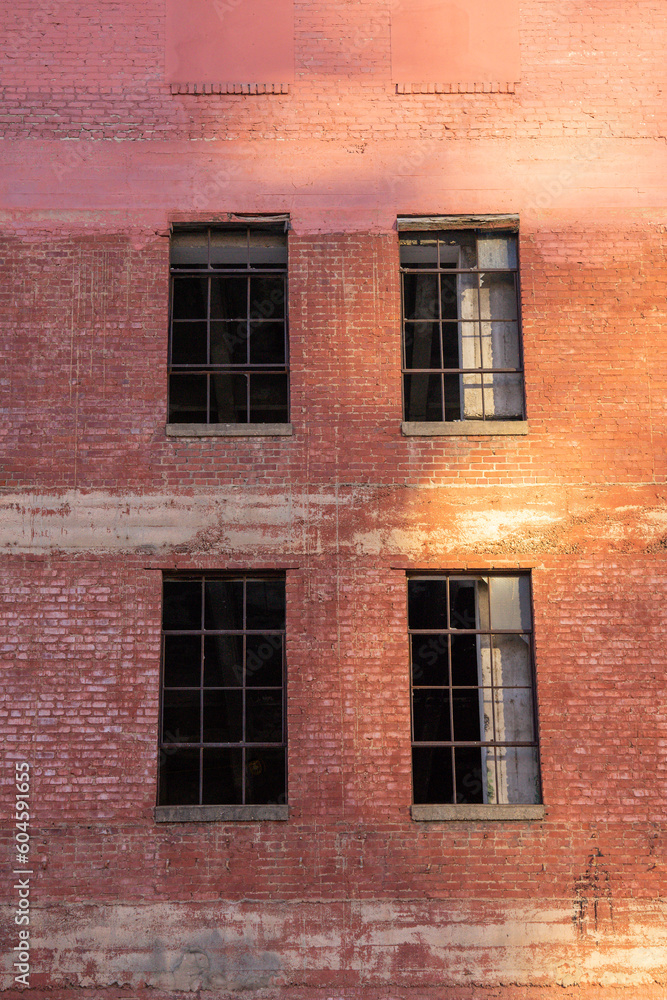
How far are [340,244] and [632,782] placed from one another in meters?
6.39

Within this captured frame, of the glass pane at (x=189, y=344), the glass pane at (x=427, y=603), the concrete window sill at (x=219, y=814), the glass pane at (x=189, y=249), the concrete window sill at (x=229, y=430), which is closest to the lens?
the concrete window sill at (x=219, y=814)

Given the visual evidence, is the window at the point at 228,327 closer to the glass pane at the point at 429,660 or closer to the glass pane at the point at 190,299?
the glass pane at the point at 190,299

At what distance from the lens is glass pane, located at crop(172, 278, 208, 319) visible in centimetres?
995

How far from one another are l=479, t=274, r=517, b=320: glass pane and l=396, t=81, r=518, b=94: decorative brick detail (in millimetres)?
2056

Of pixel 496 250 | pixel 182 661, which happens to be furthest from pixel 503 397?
pixel 182 661

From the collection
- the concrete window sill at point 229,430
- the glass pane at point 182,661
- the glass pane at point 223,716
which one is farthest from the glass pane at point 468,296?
the glass pane at point 223,716

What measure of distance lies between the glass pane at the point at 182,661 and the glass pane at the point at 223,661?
0.10 metres

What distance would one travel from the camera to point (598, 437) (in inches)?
377

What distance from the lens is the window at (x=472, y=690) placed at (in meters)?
9.12

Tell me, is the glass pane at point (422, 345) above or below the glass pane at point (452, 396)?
above

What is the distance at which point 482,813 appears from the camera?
348 inches

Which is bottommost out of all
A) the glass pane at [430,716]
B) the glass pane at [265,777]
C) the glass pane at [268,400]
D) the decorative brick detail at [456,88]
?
the glass pane at [265,777]

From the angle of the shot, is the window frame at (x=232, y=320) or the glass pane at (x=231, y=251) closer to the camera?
the window frame at (x=232, y=320)

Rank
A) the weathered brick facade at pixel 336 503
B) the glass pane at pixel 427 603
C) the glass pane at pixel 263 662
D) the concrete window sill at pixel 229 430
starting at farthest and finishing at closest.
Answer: the concrete window sill at pixel 229 430, the glass pane at pixel 427 603, the glass pane at pixel 263 662, the weathered brick facade at pixel 336 503
